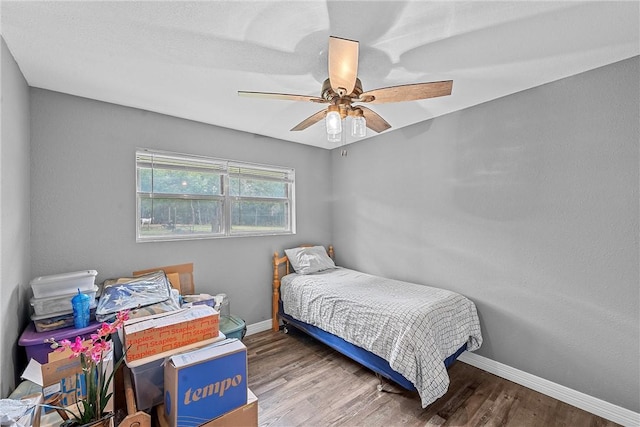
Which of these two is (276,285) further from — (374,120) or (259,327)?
(374,120)

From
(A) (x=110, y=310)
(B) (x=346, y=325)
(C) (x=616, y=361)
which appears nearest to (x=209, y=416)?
(A) (x=110, y=310)

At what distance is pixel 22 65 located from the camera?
72.0 inches

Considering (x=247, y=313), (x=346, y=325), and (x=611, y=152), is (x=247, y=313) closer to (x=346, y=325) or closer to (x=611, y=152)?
(x=346, y=325)

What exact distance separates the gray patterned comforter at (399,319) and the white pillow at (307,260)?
10.3 inches

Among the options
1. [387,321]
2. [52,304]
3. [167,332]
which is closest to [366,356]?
[387,321]

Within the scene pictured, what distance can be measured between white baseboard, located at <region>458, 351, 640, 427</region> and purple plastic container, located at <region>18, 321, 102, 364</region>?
319 centimetres

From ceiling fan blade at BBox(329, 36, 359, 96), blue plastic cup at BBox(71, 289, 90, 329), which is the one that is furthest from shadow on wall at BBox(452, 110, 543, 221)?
blue plastic cup at BBox(71, 289, 90, 329)

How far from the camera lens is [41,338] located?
171cm

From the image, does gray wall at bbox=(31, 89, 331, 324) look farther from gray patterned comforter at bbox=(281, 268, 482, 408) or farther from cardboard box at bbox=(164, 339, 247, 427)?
cardboard box at bbox=(164, 339, 247, 427)

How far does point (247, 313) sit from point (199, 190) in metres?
1.55

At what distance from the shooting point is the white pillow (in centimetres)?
343

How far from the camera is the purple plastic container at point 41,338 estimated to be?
169 cm

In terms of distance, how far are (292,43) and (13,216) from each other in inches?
79.3

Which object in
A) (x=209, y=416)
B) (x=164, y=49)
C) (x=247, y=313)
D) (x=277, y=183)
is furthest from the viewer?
(x=277, y=183)
